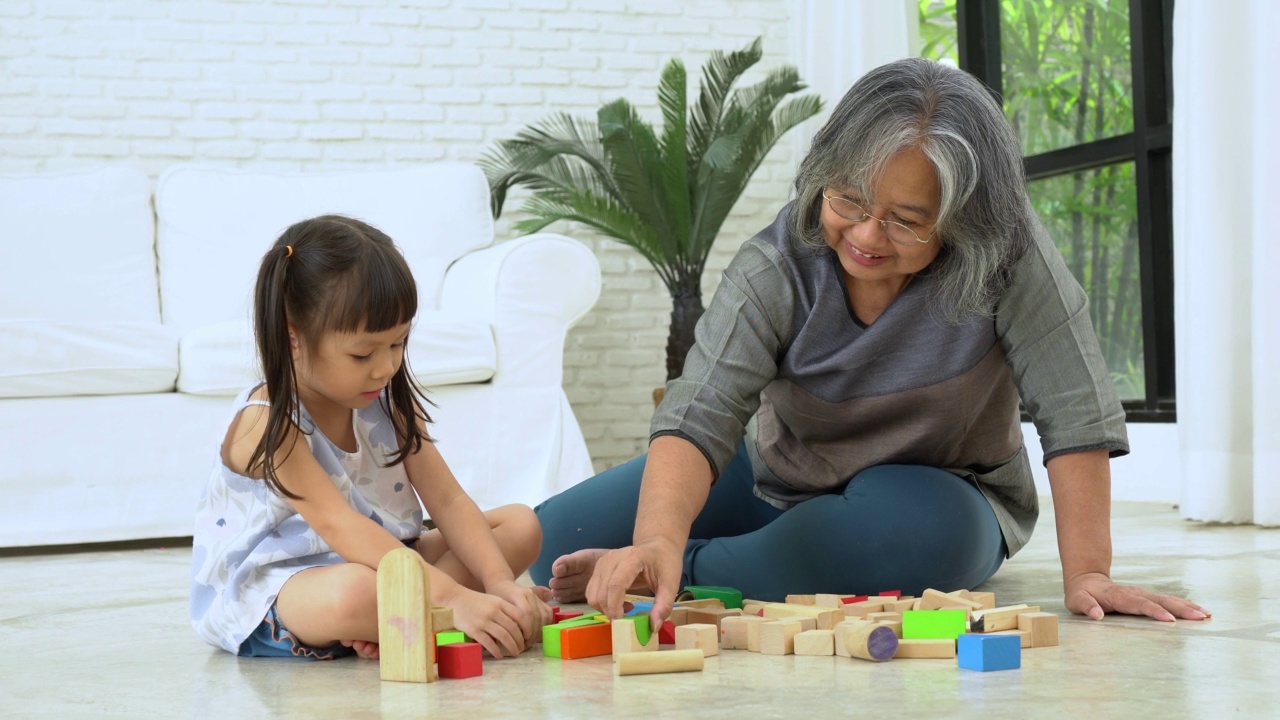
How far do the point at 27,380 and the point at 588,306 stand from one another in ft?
5.12

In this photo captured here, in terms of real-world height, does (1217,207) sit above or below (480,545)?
above

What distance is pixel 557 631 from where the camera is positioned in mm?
1501

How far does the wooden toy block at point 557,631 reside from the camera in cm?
150

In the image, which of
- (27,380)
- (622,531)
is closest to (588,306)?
(27,380)

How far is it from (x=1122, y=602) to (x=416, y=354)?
2.23 metres

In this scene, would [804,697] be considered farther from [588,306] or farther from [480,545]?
[588,306]

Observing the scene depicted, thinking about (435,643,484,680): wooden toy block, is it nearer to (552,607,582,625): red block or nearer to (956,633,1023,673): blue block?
(552,607,582,625): red block

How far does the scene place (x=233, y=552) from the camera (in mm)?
1603

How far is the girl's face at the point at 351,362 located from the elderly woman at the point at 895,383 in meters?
0.36

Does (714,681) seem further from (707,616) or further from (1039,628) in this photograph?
(1039,628)

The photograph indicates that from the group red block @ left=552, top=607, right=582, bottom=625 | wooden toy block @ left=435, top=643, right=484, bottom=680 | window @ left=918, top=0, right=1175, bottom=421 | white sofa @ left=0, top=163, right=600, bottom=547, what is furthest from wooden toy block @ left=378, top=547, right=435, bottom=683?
window @ left=918, top=0, right=1175, bottom=421

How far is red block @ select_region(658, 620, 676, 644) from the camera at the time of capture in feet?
5.00

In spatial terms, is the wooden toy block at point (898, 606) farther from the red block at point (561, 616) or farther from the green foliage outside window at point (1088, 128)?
the green foliage outside window at point (1088, 128)

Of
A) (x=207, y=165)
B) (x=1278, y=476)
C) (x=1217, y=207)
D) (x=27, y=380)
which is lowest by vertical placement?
(x=1278, y=476)
